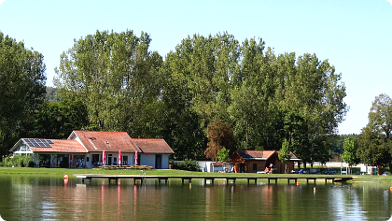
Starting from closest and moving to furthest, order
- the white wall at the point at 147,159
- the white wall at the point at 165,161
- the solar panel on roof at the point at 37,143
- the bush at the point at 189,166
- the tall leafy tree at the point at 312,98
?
the solar panel on roof at the point at 37,143 < the white wall at the point at 147,159 < the bush at the point at 189,166 < the white wall at the point at 165,161 < the tall leafy tree at the point at 312,98

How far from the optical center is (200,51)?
310 feet

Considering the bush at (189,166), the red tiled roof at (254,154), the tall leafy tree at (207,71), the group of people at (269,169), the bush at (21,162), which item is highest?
the tall leafy tree at (207,71)

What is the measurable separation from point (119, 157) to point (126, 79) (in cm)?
1630

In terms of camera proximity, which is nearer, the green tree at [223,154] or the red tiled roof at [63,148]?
the red tiled roof at [63,148]

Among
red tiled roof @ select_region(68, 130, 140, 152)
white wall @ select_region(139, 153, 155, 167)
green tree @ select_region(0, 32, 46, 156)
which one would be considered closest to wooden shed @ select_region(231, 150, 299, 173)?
white wall @ select_region(139, 153, 155, 167)

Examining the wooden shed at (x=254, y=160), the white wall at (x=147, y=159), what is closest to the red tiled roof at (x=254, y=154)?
the wooden shed at (x=254, y=160)

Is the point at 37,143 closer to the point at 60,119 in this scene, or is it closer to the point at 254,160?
the point at 60,119

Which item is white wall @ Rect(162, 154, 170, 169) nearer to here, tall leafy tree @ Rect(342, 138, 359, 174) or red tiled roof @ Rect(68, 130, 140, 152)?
red tiled roof @ Rect(68, 130, 140, 152)

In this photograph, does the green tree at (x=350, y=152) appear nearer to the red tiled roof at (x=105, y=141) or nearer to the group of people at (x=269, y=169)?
the group of people at (x=269, y=169)

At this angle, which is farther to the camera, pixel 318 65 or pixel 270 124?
pixel 318 65

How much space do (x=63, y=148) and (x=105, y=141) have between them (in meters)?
6.30

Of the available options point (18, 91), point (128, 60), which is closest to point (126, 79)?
point (128, 60)

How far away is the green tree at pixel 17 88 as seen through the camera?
83.7 metres

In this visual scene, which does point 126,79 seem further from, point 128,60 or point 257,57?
point 257,57
